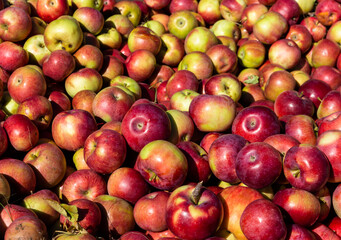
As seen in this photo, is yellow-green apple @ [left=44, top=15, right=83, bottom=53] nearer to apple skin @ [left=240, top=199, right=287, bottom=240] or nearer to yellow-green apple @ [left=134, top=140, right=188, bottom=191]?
yellow-green apple @ [left=134, top=140, right=188, bottom=191]

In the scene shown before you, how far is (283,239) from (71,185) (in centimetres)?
183

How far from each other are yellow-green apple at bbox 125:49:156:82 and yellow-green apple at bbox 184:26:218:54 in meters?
0.65

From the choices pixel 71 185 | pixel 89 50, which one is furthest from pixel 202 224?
pixel 89 50

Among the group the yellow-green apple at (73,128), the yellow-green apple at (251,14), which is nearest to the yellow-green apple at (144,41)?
the yellow-green apple at (251,14)

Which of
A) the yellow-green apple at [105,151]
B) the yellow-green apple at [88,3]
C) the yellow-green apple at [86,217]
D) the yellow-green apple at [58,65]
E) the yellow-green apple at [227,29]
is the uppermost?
the yellow-green apple at [88,3]

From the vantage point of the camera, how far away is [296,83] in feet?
16.2

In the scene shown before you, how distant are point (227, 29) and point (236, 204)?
375cm

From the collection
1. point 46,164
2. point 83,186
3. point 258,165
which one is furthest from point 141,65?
point 258,165

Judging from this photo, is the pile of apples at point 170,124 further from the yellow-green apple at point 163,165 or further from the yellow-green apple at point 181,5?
the yellow-green apple at point 181,5

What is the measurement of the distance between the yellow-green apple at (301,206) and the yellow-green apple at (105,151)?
1.39 meters

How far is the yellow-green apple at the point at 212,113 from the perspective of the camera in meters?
3.73

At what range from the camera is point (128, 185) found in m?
3.10

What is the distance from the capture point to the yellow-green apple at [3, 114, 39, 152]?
3.51m

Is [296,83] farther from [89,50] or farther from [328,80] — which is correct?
[89,50]
